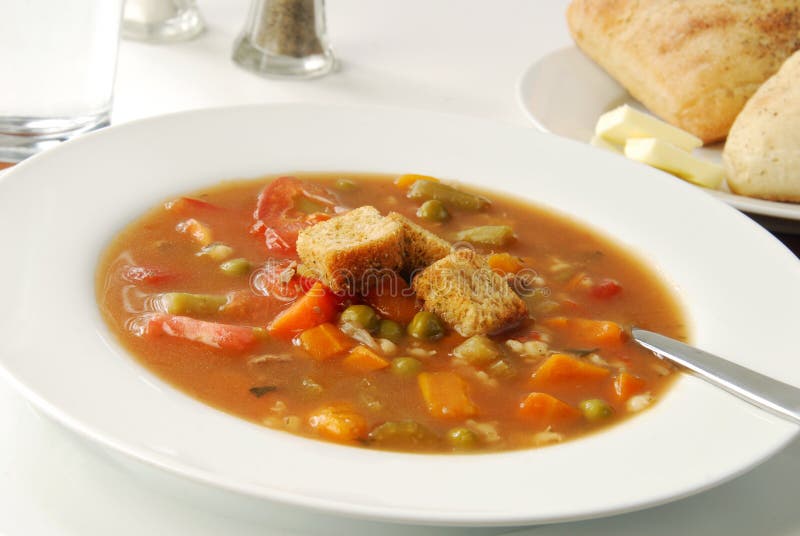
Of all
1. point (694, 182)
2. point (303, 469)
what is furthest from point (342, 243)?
point (694, 182)

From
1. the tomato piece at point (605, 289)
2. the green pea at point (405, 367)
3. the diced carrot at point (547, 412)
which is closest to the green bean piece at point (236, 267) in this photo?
the green pea at point (405, 367)

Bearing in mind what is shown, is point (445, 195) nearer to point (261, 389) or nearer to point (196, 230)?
point (196, 230)

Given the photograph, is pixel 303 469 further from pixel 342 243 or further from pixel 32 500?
pixel 342 243

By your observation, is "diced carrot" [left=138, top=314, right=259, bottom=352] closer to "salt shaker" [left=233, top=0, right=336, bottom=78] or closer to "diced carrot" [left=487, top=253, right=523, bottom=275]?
"diced carrot" [left=487, top=253, right=523, bottom=275]

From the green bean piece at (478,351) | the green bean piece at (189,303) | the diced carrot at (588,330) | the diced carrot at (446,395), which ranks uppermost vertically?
the diced carrot at (588,330)

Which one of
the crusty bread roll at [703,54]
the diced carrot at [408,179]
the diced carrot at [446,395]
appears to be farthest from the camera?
the crusty bread roll at [703,54]

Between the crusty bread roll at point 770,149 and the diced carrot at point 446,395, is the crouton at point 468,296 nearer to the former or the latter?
the diced carrot at point 446,395

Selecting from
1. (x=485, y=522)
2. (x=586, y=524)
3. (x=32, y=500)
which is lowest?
(x=32, y=500)
